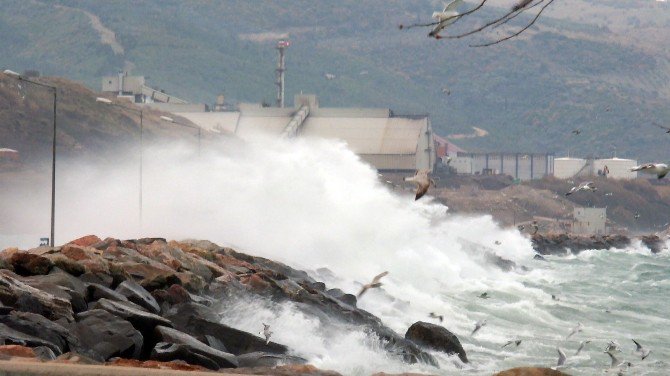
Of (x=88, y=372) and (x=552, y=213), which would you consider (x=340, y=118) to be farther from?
(x=88, y=372)

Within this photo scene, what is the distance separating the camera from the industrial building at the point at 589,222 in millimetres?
144000

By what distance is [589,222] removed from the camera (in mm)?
145875

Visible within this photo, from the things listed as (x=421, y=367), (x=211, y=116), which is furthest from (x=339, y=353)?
(x=211, y=116)

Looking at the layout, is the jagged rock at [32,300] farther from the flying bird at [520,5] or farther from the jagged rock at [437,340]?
the flying bird at [520,5]

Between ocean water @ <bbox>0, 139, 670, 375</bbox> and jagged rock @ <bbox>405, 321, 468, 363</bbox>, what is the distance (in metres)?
0.52

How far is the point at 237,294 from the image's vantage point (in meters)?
27.2

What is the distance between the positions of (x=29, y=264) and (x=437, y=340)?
8.72m

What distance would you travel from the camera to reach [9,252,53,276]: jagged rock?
21.7 meters

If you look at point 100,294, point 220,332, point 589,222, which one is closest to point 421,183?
point 220,332

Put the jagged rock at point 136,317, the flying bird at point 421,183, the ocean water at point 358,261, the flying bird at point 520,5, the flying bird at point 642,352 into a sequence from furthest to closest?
the flying bird at point 642,352, the ocean water at point 358,261, the jagged rock at point 136,317, the flying bird at point 421,183, the flying bird at point 520,5

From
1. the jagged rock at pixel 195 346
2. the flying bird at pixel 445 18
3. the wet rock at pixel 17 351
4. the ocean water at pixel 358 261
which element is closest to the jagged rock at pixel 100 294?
the jagged rock at pixel 195 346

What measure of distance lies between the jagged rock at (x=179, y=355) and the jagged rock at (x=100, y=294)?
297 centimetres

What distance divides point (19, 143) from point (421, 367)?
2499 inches

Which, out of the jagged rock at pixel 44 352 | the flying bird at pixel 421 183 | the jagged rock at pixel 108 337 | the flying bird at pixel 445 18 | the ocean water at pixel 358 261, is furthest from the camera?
the ocean water at pixel 358 261
